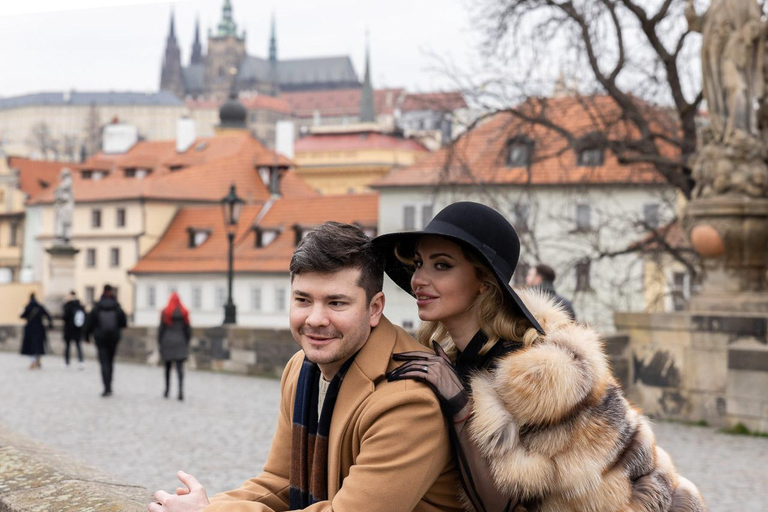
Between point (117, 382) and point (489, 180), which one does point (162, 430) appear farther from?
→ point (489, 180)

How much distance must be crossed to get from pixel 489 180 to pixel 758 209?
8501mm

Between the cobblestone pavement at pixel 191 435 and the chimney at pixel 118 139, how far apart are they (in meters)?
71.8

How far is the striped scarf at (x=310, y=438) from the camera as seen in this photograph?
114 inches

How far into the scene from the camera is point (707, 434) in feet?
36.8

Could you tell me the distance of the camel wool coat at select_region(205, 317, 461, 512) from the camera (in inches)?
105

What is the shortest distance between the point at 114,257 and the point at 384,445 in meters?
68.8

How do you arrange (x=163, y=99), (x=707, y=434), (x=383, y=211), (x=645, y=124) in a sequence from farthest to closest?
(x=163, y=99) → (x=383, y=211) → (x=645, y=124) → (x=707, y=434)

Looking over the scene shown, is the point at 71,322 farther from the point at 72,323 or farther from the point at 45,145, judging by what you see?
the point at 45,145

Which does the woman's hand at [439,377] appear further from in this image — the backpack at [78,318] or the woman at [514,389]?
the backpack at [78,318]

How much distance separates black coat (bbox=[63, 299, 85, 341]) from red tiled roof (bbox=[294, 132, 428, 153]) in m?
75.2

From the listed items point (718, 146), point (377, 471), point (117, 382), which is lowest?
point (117, 382)

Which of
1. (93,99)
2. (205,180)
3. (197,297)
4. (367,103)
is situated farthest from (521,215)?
(93,99)

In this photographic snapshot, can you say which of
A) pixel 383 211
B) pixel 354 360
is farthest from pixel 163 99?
pixel 354 360

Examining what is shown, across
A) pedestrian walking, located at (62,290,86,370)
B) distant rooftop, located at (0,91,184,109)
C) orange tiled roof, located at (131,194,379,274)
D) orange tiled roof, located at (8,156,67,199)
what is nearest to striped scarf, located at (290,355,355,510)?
pedestrian walking, located at (62,290,86,370)
